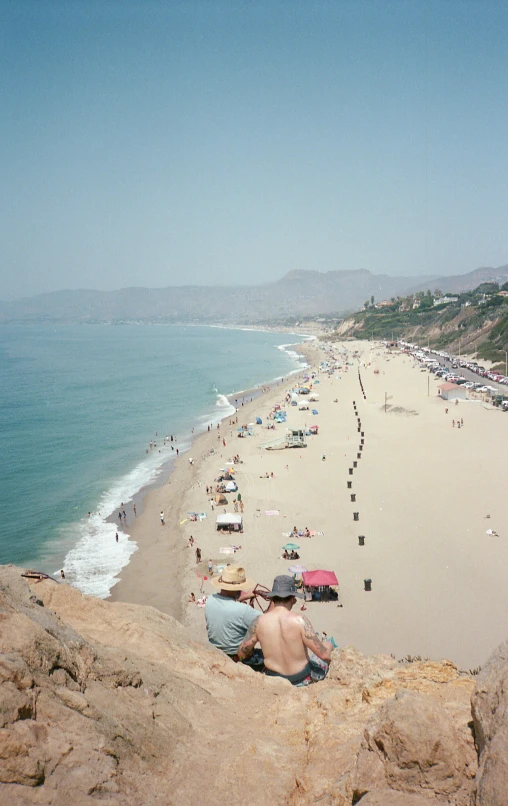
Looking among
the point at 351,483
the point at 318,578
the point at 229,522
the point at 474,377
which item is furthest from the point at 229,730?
the point at 474,377

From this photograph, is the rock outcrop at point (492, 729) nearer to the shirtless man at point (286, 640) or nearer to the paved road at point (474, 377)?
the shirtless man at point (286, 640)

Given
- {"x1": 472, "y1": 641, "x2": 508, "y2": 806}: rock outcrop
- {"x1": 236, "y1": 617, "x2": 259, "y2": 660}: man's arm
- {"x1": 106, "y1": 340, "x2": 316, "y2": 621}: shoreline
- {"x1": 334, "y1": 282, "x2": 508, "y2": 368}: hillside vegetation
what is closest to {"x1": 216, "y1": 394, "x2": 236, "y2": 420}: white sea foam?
{"x1": 106, "y1": 340, "x2": 316, "y2": 621}: shoreline

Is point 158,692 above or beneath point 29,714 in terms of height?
beneath

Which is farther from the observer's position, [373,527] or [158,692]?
[373,527]

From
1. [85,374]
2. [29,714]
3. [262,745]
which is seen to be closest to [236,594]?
[262,745]

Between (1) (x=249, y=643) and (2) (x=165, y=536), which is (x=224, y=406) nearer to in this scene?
(2) (x=165, y=536)

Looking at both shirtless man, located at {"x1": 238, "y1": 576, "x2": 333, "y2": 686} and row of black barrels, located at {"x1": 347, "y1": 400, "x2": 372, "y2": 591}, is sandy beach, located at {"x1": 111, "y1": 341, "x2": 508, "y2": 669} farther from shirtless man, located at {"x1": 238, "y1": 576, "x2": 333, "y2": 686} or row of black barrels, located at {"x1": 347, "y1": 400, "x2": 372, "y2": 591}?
shirtless man, located at {"x1": 238, "y1": 576, "x2": 333, "y2": 686}

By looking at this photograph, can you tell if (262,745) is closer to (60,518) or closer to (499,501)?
(499,501)
